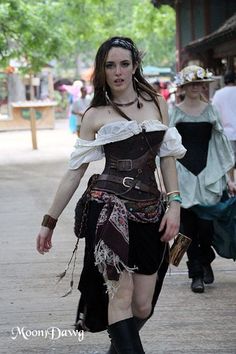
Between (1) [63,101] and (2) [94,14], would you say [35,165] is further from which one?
(1) [63,101]

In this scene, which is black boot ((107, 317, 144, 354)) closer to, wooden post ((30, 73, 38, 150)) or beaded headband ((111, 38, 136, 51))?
beaded headband ((111, 38, 136, 51))

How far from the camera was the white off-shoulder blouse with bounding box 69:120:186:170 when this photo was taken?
11.8 feet

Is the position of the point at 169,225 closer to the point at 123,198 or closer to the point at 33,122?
the point at 123,198

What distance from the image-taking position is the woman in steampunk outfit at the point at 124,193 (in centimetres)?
353

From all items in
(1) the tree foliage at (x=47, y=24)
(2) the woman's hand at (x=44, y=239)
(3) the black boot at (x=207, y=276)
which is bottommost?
(3) the black boot at (x=207, y=276)

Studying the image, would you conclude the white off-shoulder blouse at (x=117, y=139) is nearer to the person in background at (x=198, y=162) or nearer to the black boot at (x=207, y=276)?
the person in background at (x=198, y=162)

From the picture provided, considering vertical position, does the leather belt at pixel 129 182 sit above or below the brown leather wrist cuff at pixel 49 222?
above

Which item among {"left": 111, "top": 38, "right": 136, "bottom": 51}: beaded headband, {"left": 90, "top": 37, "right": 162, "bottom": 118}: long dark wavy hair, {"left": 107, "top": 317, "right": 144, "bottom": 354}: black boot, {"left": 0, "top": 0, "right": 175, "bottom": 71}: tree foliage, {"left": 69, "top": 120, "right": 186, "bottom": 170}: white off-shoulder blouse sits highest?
{"left": 0, "top": 0, "right": 175, "bottom": 71}: tree foliage

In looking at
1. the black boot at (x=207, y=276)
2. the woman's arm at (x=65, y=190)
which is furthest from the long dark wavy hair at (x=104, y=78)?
the black boot at (x=207, y=276)

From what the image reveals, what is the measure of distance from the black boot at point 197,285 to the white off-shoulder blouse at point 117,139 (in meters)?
2.06

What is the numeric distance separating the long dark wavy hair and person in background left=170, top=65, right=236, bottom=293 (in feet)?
6.36

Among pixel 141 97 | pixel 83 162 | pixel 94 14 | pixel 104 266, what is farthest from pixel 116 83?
pixel 94 14

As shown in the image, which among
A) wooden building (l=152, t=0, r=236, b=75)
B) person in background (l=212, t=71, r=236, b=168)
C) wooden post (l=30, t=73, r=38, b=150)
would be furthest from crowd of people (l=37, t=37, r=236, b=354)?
wooden post (l=30, t=73, r=38, b=150)

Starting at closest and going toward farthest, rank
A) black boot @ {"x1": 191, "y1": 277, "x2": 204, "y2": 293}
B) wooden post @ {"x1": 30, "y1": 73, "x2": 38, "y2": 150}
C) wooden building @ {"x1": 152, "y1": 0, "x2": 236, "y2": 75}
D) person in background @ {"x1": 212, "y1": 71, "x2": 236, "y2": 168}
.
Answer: black boot @ {"x1": 191, "y1": 277, "x2": 204, "y2": 293}, person in background @ {"x1": 212, "y1": 71, "x2": 236, "y2": 168}, wooden building @ {"x1": 152, "y1": 0, "x2": 236, "y2": 75}, wooden post @ {"x1": 30, "y1": 73, "x2": 38, "y2": 150}
